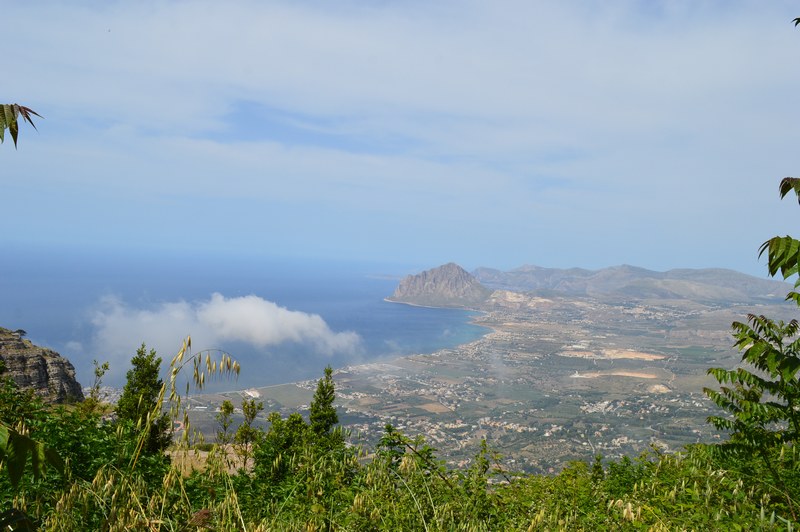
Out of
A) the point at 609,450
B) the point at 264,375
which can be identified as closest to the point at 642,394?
the point at 609,450

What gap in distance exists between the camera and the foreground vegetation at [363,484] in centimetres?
353

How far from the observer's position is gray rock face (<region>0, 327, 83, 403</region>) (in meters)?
41.4

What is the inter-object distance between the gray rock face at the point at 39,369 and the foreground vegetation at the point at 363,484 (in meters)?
40.8

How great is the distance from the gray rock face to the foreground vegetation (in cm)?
4076

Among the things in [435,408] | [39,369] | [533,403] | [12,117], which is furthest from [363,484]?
[533,403]

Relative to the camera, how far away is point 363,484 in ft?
23.2

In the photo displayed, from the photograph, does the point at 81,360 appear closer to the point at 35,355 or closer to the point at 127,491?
the point at 35,355

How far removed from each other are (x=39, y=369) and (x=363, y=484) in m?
49.0

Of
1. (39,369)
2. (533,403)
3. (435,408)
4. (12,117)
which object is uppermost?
(12,117)

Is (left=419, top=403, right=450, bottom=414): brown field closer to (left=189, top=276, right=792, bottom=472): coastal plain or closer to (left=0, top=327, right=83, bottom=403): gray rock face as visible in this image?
(left=189, top=276, right=792, bottom=472): coastal plain

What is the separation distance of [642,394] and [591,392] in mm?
13807

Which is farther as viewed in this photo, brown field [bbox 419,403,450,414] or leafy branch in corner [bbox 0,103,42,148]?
brown field [bbox 419,403,450,414]

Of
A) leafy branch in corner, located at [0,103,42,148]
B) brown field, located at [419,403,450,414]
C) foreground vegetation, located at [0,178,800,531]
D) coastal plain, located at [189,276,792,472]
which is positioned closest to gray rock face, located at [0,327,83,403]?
coastal plain, located at [189,276,792,472]

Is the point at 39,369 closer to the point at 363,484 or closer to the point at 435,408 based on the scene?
the point at 363,484
